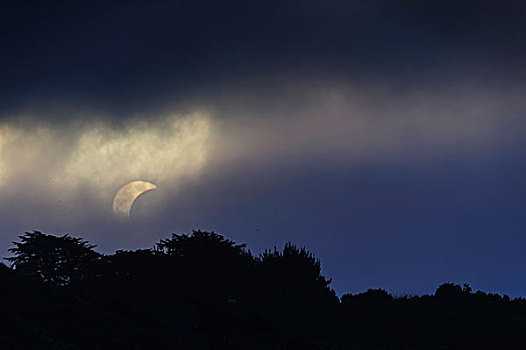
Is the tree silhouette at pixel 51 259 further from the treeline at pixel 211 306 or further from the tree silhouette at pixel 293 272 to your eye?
the tree silhouette at pixel 293 272

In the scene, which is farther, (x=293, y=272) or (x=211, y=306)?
(x=293, y=272)

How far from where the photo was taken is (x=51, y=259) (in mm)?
60781

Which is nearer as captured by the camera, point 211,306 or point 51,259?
point 211,306

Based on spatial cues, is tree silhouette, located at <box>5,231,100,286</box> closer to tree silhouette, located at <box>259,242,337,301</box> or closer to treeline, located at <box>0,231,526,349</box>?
treeline, located at <box>0,231,526,349</box>

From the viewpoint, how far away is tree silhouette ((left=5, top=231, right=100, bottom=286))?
6044 centimetres

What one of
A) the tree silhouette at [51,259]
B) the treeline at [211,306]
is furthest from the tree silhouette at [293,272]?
the tree silhouette at [51,259]

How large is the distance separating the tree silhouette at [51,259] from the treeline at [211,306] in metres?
0.11

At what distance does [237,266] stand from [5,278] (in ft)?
92.5

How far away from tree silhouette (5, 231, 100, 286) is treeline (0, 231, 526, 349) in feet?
0.35

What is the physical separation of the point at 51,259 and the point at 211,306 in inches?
1023

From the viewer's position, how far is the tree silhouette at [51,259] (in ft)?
198

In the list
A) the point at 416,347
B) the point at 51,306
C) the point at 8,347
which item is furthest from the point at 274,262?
the point at 8,347

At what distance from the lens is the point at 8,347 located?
20.6 meters

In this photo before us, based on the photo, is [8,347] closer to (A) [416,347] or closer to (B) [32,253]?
(A) [416,347]
